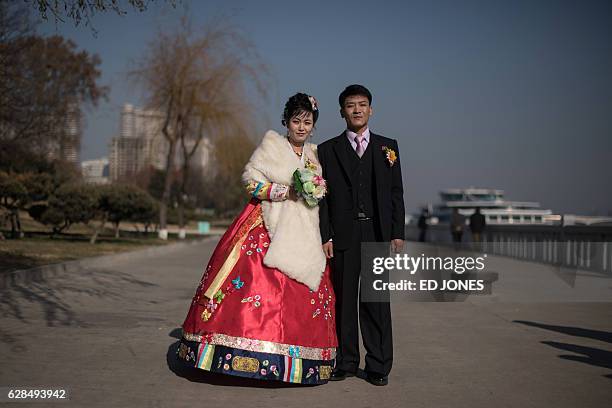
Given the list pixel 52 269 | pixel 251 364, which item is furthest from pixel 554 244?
pixel 251 364

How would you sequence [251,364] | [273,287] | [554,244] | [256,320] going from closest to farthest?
1. [251,364]
2. [256,320]
3. [273,287]
4. [554,244]

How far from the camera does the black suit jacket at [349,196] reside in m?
4.94

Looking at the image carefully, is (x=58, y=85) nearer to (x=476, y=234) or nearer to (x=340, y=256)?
(x=476, y=234)

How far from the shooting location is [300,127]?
5.09m

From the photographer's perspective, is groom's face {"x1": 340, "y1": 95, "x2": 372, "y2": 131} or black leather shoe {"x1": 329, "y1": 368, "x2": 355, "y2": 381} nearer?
groom's face {"x1": 340, "y1": 95, "x2": 372, "y2": 131}

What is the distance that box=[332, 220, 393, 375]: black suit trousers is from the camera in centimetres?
495

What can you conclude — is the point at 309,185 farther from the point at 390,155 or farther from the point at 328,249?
the point at 390,155

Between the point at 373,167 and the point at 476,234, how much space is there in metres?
20.3

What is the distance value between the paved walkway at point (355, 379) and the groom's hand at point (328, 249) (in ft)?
2.95

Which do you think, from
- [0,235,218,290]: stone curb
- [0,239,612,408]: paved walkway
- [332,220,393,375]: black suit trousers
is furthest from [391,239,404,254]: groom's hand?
[0,235,218,290]: stone curb

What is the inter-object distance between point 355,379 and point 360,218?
1184mm

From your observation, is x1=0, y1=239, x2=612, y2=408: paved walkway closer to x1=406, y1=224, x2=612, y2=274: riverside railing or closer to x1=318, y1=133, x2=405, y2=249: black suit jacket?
x1=318, y1=133, x2=405, y2=249: black suit jacket

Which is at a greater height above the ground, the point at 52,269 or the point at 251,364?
the point at 251,364

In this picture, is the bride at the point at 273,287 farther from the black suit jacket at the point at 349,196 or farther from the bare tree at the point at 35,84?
the bare tree at the point at 35,84
